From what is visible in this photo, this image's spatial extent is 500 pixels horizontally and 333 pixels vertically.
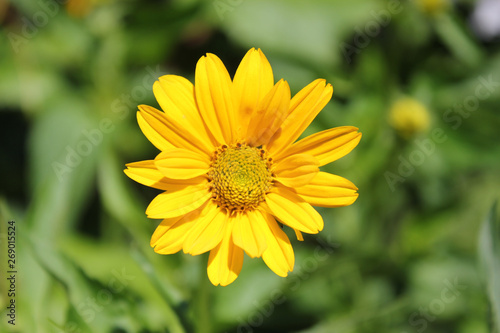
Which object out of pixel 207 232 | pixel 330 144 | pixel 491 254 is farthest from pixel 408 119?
pixel 207 232

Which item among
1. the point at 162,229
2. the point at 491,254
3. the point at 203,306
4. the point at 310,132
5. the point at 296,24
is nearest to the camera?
the point at 162,229

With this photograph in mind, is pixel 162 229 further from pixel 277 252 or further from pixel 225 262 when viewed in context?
pixel 277 252

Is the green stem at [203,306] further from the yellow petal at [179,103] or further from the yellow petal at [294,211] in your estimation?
the yellow petal at [179,103]

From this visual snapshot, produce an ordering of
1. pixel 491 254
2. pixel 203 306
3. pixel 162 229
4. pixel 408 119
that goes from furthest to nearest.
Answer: pixel 408 119 < pixel 491 254 < pixel 203 306 < pixel 162 229

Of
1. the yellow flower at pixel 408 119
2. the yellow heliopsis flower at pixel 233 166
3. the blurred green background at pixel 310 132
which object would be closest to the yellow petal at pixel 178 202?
the yellow heliopsis flower at pixel 233 166

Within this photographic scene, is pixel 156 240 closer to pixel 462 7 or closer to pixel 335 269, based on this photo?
pixel 335 269

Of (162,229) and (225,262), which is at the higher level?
(162,229)

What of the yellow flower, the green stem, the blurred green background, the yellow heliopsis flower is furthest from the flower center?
the yellow flower
